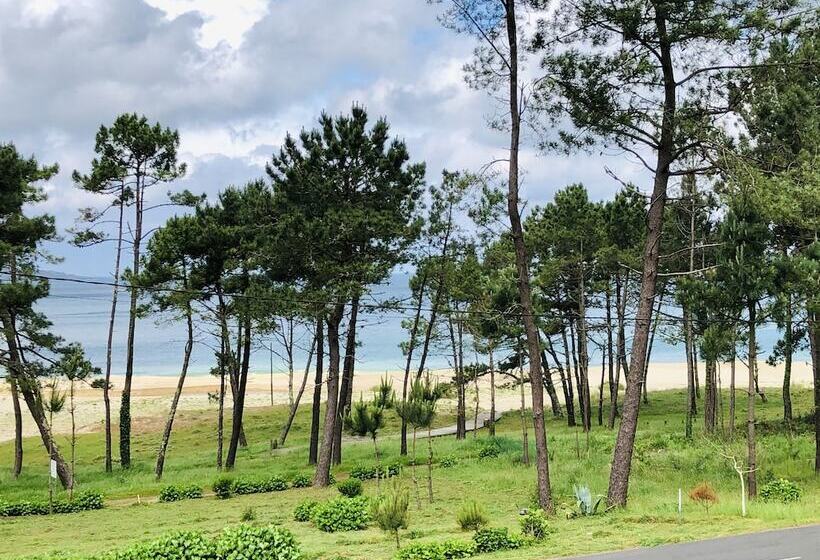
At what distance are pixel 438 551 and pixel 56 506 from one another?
17.0 metres

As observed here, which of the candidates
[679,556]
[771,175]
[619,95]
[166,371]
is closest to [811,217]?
[771,175]

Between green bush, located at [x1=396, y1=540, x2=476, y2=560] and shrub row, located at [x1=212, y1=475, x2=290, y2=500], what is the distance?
14.9 meters

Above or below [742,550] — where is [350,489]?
below

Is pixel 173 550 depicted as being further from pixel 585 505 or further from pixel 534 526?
pixel 585 505

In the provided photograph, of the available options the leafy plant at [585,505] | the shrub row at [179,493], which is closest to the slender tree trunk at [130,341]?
the shrub row at [179,493]

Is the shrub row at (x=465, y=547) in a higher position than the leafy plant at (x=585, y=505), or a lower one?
higher

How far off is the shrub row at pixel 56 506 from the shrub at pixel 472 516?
49.0ft

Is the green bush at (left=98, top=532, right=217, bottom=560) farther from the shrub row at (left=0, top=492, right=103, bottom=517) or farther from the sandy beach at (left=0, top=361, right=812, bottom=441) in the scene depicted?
the sandy beach at (left=0, top=361, right=812, bottom=441)

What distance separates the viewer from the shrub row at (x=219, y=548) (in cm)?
1103

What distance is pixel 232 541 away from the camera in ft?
36.9

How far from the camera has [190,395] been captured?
74812mm

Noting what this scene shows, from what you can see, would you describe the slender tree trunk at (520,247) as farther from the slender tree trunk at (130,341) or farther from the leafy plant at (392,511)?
the slender tree trunk at (130,341)

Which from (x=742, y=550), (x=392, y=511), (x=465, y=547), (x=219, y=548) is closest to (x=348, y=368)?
(x=392, y=511)

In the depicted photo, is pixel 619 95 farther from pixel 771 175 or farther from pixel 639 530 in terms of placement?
pixel 639 530
